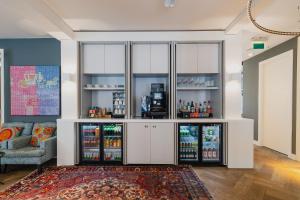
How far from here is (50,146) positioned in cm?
381

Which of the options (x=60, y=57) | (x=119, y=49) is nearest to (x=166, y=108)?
(x=119, y=49)

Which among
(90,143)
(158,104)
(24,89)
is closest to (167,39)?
Result: (158,104)

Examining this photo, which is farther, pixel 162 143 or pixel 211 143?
pixel 211 143

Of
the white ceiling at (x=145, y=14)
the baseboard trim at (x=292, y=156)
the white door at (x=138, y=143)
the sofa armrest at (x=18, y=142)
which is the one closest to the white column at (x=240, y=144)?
the baseboard trim at (x=292, y=156)

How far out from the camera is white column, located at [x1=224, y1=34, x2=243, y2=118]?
156 inches

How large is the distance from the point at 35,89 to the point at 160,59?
2895mm

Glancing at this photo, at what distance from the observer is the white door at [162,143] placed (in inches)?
152

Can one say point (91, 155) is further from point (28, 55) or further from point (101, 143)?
point (28, 55)

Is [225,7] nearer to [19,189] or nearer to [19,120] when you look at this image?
[19,189]

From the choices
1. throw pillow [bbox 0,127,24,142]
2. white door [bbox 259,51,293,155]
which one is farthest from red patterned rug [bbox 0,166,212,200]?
white door [bbox 259,51,293,155]

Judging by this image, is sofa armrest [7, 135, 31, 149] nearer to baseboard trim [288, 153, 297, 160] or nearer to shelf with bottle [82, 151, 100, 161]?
shelf with bottle [82, 151, 100, 161]

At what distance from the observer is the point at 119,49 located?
4.08 meters

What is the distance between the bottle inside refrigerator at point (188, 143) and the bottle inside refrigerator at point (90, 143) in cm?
170

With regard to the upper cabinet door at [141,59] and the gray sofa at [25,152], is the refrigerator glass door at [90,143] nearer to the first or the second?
the gray sofa at [25,152]
